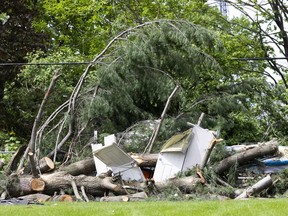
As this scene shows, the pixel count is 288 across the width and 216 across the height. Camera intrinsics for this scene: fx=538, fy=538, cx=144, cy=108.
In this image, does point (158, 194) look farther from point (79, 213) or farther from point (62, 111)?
point (62, 111)

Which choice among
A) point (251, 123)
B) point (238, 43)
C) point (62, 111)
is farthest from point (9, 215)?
point (238, 43)

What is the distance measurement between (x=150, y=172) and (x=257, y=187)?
270cm

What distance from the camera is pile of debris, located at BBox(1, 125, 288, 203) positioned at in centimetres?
1009

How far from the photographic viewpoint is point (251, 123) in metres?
15.6

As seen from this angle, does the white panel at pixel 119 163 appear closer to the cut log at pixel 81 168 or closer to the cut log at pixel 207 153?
the cut log at pixel 81 168

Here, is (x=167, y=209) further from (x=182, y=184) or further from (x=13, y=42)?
(x=13, y=42)

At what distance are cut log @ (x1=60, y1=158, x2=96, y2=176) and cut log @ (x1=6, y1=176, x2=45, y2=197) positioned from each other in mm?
863

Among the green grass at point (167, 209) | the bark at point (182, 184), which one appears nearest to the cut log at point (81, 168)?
the bark at point (182, 184)

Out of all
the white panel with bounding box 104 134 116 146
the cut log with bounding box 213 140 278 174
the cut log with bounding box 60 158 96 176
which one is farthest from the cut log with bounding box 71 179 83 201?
the cut log with bounding box 213 140 278 174

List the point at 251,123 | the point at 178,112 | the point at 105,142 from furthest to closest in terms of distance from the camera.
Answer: the point at 251,123, the point at 178,112, the point at 105,142

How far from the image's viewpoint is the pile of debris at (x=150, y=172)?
1009 cm

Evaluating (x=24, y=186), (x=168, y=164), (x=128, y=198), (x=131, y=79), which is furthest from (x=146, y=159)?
(x=24, y=186)

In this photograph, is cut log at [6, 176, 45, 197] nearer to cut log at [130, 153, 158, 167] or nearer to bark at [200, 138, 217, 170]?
cut log at [130, 153, 158, 167]

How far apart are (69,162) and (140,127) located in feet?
5.82
